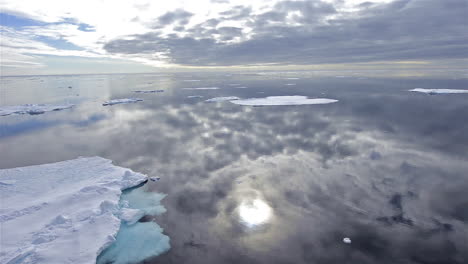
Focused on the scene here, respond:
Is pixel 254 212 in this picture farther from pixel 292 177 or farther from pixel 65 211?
pixel 65 211

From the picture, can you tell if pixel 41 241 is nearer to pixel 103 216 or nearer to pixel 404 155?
pixel 103 216

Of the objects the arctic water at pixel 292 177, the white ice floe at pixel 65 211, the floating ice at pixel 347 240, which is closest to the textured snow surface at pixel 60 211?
the white ice floe at pixel 65 211

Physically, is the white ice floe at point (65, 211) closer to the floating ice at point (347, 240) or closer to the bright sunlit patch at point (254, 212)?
the bright sunlit patch at point (254, 212)

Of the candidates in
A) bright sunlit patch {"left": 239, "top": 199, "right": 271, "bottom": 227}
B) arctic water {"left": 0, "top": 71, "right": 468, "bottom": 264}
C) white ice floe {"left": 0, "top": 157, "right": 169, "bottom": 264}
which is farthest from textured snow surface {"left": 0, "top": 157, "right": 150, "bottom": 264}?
bright sunlit patch {"left": 239, "top": 199, "right": 271, "bottom": 227}

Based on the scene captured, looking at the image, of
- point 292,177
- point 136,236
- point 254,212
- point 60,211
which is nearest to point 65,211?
point 60,211

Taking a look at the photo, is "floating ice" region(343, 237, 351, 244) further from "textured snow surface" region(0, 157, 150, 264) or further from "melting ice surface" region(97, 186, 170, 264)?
"textured snow surface" region(0, 157, 150, 264)

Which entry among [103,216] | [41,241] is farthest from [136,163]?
[41,241]
